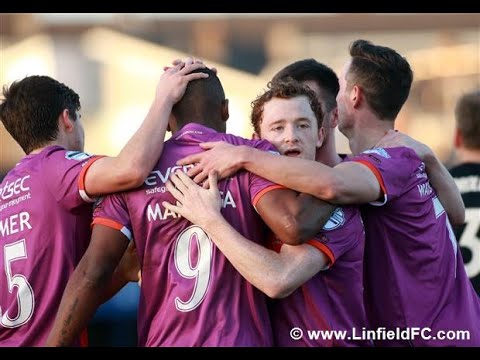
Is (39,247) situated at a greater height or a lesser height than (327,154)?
lesser

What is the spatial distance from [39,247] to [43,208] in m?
0.17

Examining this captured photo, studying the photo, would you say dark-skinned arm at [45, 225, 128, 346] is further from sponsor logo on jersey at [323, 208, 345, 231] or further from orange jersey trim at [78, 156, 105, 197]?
sponsor logo on jersey at [323, 208, 345, 231]

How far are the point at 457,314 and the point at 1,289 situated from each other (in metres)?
2.04

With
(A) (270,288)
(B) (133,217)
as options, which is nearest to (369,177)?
(A) (270,288)

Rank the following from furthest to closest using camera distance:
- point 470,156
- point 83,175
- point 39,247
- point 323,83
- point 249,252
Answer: point 470,156
point 323,83
point 39,247
point 83,175
point 249,252

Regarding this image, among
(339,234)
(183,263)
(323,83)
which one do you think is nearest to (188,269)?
(183,263)

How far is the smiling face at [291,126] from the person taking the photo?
3.99 m

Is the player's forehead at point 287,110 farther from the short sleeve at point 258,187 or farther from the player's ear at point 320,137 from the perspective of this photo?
the short sleeve at point 258,187

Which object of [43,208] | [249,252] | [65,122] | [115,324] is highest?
[65,122]

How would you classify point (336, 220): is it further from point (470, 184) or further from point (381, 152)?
point (470, 184)

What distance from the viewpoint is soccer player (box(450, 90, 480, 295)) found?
6.25m

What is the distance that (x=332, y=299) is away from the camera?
378cm

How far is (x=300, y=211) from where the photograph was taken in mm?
3623
